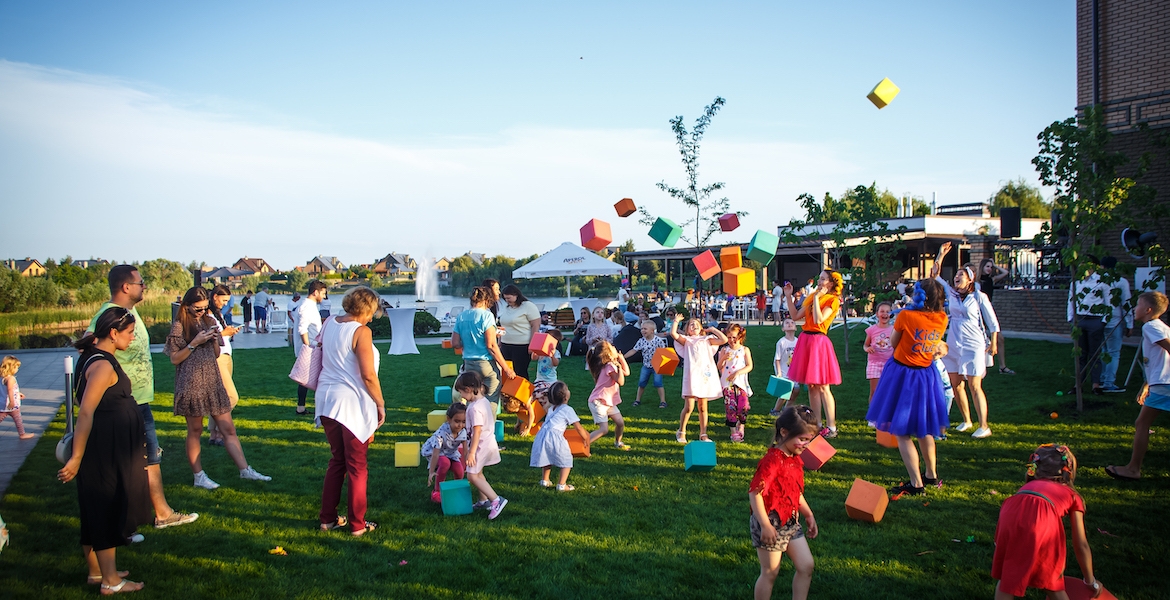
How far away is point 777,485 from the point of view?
3.41m

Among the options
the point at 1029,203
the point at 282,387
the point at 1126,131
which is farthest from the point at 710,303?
the point at 1029,203

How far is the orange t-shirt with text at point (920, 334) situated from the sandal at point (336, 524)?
14.5ft

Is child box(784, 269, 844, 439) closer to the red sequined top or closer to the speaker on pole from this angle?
the red sequined top

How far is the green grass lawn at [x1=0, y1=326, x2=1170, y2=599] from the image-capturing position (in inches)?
161

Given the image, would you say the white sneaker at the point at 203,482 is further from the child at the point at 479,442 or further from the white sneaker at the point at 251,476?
the child at the point at 479,442

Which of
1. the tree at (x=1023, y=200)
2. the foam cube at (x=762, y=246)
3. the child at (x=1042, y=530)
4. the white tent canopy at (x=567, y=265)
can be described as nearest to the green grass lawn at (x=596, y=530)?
the child at (x=1042, y=530)

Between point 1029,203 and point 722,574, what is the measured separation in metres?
60.5

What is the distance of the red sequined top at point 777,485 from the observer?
3389 millimetres

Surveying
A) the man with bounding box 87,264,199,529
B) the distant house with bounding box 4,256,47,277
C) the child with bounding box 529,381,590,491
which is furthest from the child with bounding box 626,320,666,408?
the distant house with bounding box 4,256,47,277

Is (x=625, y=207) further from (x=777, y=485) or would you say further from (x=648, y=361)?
(x=777, y=485)

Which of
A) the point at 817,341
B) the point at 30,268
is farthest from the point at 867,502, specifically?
the point at 30,268

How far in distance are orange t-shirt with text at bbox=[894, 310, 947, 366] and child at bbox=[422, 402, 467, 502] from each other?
351 centimetres

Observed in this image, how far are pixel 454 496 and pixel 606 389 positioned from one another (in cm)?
230

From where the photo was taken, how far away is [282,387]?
38.1 feet
